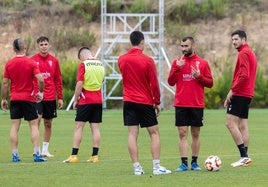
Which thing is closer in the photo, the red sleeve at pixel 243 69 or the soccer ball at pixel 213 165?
the soccer ball at pixel 213 165

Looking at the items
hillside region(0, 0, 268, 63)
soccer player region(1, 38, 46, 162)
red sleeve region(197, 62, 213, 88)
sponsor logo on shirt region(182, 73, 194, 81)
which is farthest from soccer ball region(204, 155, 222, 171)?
hillside region(0, 0, 268, 63)

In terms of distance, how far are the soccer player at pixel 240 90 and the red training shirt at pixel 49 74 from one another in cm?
413

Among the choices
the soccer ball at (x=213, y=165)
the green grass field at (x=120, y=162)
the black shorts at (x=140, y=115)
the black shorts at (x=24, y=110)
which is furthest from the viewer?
the black shorts at (x=24, y=110)

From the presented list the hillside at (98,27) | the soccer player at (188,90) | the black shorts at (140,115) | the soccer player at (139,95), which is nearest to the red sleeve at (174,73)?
the soccer player at (188,90)

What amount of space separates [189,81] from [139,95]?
1138 mm

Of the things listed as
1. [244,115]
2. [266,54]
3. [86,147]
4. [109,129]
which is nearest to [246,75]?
[244,115]

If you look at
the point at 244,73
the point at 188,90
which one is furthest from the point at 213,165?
the point at 244,73

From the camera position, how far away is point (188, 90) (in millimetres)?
17078

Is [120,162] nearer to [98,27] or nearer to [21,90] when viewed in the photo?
[21,90]

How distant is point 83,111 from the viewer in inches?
747

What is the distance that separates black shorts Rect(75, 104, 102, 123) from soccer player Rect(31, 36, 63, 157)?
148 cm

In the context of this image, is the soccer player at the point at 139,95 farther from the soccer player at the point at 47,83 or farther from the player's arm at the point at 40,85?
the soccer player at the point at 47,83

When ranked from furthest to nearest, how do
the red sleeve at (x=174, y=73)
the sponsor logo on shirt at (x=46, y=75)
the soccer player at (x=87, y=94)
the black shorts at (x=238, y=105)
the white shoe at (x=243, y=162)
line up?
the sponsor logo on shirt at (x=46, y=75) → the soccer player at (x=87, y=94) → the black shorts at (x=238, y=105) → the white shoe at (x=243, y=162) → the red sleeve at (x=174, y=73)

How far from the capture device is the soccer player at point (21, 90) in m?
18.9
